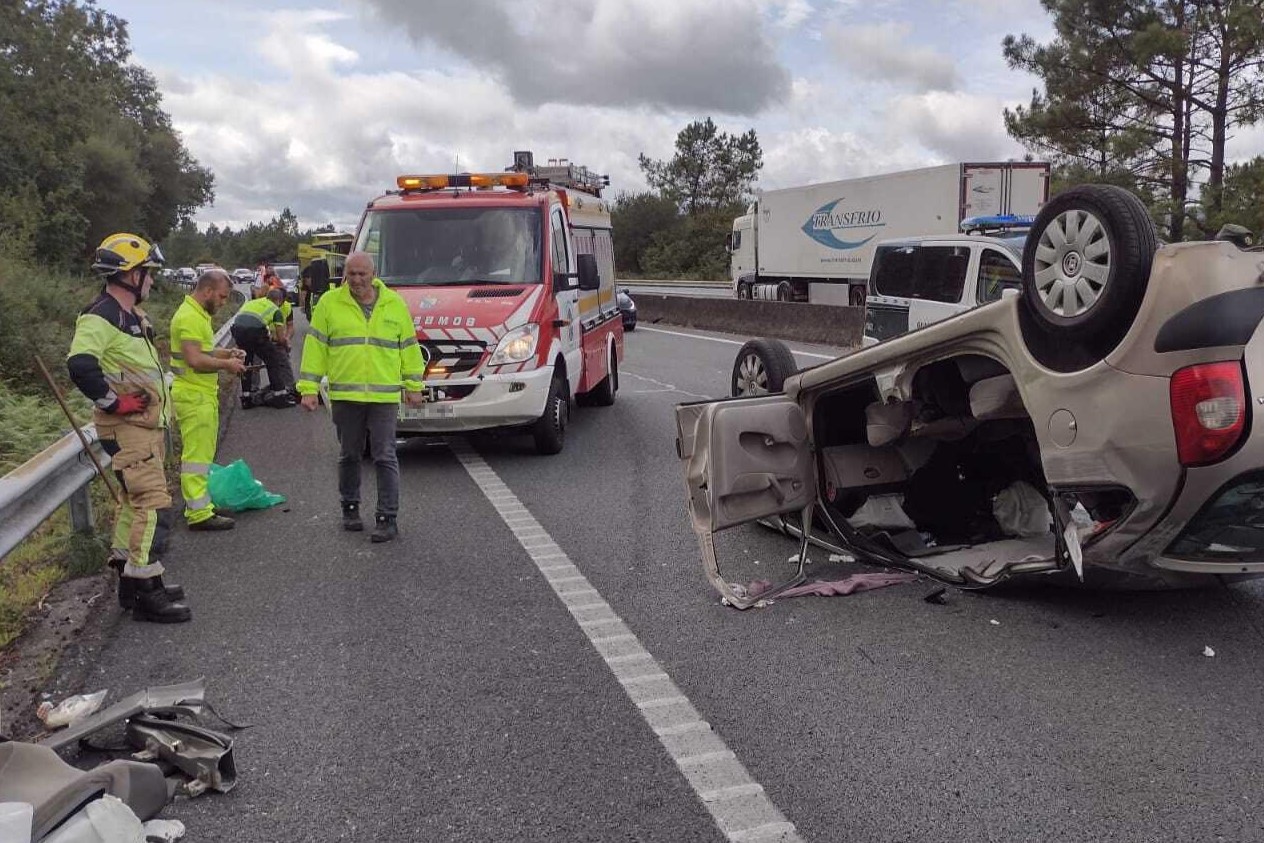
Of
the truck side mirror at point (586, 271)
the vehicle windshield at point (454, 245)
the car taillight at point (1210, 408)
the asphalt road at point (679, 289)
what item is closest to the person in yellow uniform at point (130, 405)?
the vehicle windshield at point (454, 245)

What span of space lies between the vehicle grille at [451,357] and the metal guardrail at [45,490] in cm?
268

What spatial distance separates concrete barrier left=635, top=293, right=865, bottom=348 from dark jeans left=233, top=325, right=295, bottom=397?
8.81 meters

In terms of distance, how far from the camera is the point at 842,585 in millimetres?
5270

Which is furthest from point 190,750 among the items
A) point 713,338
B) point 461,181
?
point 713,338

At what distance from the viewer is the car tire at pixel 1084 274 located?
397cm

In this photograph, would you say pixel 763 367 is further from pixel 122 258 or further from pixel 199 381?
pixel 122 258

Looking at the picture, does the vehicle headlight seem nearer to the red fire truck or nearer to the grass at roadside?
the red fire truck

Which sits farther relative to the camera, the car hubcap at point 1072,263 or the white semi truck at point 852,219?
the white semi truck at point 852,219

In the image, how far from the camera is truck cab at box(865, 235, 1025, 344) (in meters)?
10.7

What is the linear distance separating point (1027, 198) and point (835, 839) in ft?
76.4

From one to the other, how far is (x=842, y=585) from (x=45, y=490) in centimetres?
390

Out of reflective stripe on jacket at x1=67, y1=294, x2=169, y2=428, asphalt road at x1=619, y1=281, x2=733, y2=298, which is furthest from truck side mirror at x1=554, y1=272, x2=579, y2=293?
asphalt road at x1=619, y1=281, x2=733, y2=298

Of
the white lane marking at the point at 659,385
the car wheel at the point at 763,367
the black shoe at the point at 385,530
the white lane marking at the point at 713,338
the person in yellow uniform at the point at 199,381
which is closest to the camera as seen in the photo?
the black shoe at the point at 385,530

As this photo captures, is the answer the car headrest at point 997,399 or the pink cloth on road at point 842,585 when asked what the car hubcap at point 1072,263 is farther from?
the pink cloth on road at point 842,585
